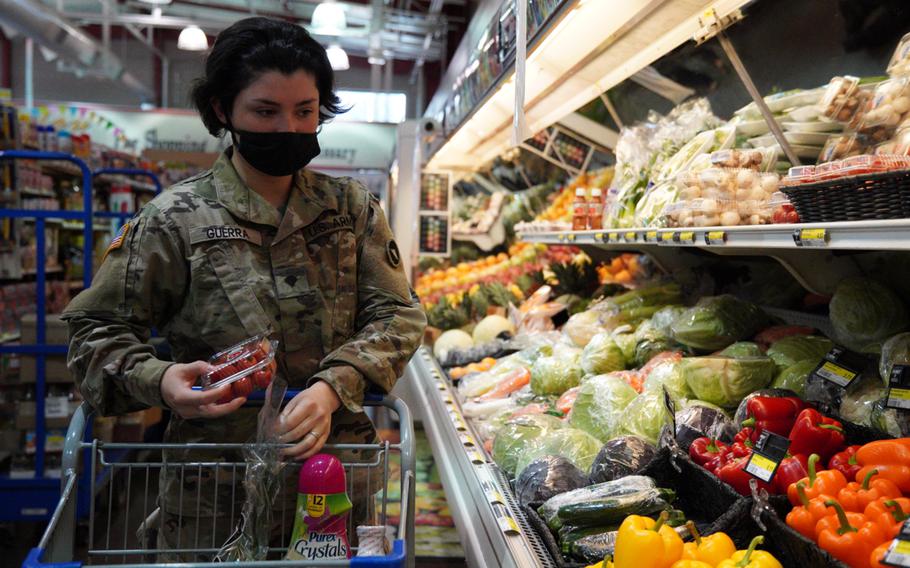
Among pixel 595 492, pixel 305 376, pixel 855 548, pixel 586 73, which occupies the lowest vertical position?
pixel 595 492

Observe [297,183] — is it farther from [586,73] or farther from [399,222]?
[399,222]

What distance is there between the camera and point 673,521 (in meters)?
1.92

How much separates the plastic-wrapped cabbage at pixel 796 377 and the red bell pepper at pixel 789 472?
605 millimetres

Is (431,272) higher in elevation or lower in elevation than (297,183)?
lower

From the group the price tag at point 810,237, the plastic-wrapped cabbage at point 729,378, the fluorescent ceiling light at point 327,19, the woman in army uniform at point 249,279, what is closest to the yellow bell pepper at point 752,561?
the price tag at point 810,237

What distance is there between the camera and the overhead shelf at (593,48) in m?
2.69

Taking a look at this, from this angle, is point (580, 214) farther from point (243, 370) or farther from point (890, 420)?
point (243, 370)

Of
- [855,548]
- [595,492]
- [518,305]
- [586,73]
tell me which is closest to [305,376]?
[595,492]

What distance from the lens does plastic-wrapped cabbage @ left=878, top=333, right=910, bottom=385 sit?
2.00m

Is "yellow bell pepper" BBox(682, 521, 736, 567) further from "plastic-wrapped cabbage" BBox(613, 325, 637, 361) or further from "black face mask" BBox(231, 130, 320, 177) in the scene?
"plastic-wrapped cabbage" BBox(613, 325, 637, 361)

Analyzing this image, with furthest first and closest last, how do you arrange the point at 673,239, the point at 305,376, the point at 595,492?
1. the point at 673,239
2. the point at 595,492
3. the point at 305,376

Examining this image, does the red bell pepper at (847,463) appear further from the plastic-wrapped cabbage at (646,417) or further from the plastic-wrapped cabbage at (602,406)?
the plastic-wrapped cabbage at (602,406)

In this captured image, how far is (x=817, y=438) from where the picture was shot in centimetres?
195

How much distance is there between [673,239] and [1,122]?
562cm
